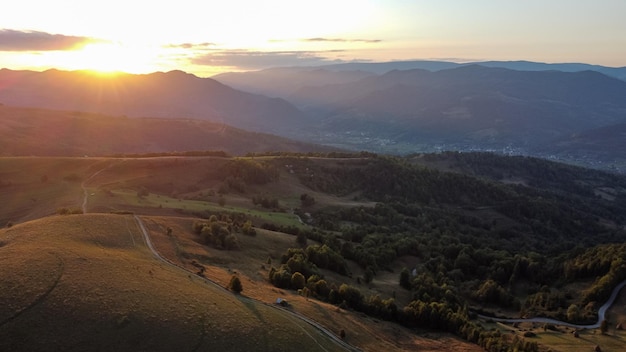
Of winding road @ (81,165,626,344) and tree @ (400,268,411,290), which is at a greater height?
winding road @ (81,165,626,344)

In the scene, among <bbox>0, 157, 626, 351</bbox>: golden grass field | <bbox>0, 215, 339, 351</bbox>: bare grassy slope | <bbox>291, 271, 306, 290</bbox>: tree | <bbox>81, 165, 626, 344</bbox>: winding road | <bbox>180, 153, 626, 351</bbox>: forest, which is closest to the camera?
<bbox>0, 215, 339, 351</bbox>: bare grassy slope

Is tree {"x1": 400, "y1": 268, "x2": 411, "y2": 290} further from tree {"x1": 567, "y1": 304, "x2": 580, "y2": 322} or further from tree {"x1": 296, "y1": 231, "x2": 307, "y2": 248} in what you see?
tree {"x1": 567, "y1": 304, "x2": 580, "y2": 322}

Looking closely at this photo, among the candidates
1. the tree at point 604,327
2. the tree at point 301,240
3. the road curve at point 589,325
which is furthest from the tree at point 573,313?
the tree at point 301,240

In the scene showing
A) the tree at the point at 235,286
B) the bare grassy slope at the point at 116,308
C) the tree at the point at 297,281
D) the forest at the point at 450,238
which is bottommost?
the forest at the point at 450,238

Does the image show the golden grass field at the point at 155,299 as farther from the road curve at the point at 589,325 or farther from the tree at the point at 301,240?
the road curve at the point at 589,325

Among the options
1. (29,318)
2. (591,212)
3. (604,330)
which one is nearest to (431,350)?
(604,330)

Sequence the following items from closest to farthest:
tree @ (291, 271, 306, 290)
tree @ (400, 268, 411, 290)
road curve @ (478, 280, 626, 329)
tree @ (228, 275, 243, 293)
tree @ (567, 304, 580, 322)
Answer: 1. tree @ (228, 275, 243, 293)
2. tree @ (291, 271, 306, 290)
3. road curve @ (478, 280, 626, 329)
4. tree @ (567, 304, 580, 322)
5. tree @ (400, 268, 411, 290)

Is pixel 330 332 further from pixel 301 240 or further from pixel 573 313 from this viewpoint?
pixel 573 313

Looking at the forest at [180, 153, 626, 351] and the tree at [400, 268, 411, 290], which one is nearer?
the forest at [180, 153, 626, 351]

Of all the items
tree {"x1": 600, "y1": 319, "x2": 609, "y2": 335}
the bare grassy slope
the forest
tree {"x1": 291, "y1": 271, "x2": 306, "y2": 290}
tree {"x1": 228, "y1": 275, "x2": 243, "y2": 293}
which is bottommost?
the forest

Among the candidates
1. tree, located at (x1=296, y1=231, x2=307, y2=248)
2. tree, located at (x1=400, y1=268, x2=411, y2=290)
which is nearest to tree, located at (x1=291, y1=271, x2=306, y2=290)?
tree, located at (x1=296, y1=231, x2=307, y2=248)
